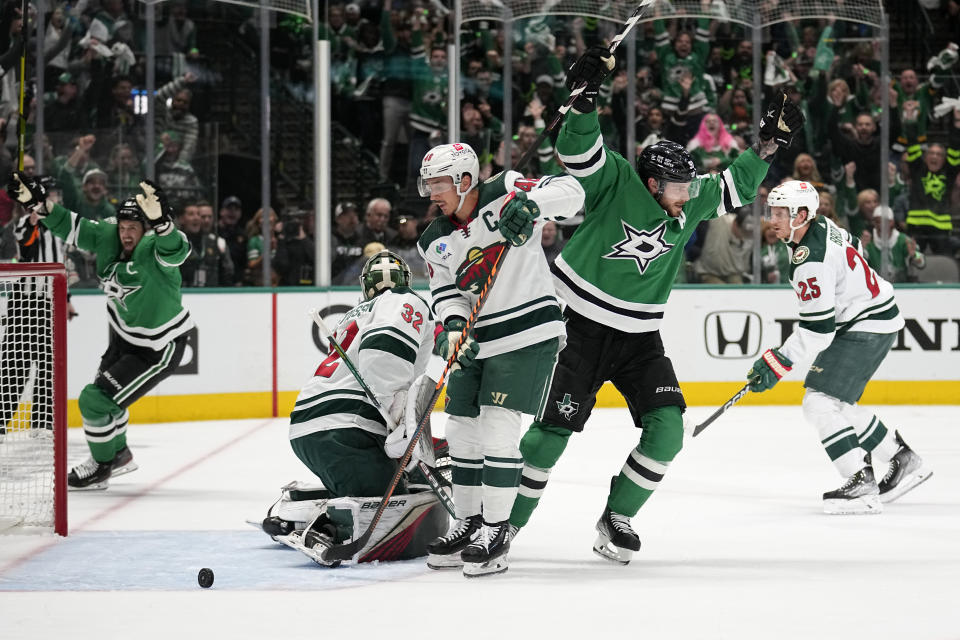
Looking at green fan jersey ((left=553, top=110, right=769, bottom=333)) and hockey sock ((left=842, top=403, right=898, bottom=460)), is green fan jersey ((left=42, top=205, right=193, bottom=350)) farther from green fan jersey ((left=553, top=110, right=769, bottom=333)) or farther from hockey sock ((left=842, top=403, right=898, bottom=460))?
hockey sock ((left=842, top=403, right=898, bottom=460))

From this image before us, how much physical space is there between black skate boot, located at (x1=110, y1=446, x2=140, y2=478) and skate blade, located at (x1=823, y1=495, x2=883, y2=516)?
2.92 metres

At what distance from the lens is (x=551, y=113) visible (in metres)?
9.67

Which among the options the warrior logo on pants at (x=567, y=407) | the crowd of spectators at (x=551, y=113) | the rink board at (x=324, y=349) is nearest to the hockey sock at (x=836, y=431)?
the warrior logo on pants at (x=567, y=407)

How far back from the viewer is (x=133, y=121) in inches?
323

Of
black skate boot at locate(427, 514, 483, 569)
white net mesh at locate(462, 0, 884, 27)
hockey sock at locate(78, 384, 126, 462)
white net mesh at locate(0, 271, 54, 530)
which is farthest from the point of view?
white net mesh at locate(462, 0, 884, 27)

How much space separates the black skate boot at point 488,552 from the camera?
3537 mm

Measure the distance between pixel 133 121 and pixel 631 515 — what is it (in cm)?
538

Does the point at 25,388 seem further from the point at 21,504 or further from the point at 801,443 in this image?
the point at 801,443

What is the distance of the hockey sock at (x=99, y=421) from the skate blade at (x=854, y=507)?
2911 millimetres

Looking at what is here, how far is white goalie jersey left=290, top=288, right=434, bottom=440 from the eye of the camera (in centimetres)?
375

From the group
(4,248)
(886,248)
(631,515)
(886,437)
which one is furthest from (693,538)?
(886,248)

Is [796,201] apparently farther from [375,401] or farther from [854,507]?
[375,401]

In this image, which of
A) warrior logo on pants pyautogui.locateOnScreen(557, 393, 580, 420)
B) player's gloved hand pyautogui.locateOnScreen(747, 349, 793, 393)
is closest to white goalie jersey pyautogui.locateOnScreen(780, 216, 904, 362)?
player's gloved hand pyautogui.locateOnScreen(747, 349, 793, 393)

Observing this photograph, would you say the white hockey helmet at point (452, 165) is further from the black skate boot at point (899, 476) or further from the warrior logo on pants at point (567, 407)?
the black skate boot at point (899, 476)
